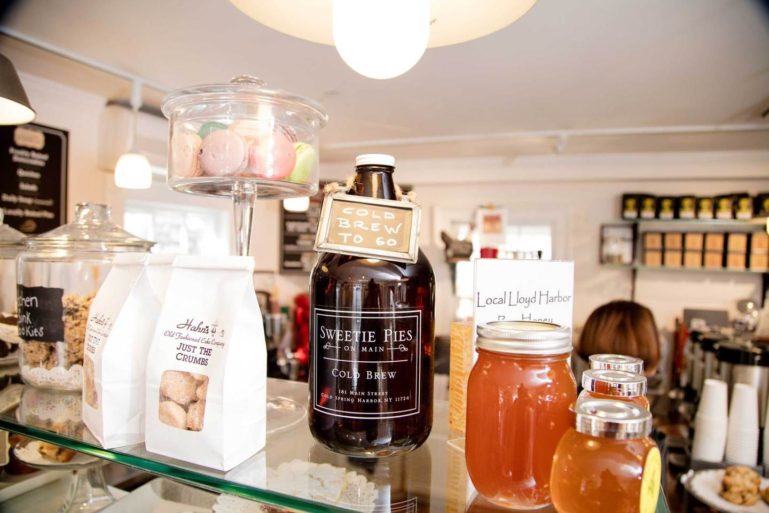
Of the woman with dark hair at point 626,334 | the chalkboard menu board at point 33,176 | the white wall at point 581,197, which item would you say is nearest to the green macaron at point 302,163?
the woman with dark hair at point 626,334

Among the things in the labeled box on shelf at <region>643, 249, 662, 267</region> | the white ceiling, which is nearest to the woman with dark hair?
the white ceiling

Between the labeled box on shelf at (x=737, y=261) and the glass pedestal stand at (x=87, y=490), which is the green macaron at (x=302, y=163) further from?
the labeled box on shelf at (x=737, y=261)

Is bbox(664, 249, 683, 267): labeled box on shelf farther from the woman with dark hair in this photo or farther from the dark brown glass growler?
the dark brown glass growler

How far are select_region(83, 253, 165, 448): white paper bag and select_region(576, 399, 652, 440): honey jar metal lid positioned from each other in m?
0.50

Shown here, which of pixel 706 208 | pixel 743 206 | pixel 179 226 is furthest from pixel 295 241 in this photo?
pixel 743 206

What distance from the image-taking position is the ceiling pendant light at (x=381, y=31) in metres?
0.69

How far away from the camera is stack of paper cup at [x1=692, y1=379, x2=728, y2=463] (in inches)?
67.6

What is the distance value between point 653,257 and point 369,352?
4395 millimetres

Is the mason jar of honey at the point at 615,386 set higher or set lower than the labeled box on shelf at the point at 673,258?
lower

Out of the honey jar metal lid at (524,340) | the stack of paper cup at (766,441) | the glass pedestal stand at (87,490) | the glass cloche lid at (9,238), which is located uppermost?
the glass cloche lid at (9,238)

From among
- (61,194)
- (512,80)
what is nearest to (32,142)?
(61,194)

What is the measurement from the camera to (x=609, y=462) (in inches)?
14.4

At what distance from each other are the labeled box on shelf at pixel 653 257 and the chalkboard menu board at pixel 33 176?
4533 mm

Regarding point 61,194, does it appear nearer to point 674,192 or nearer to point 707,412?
point 707,412
